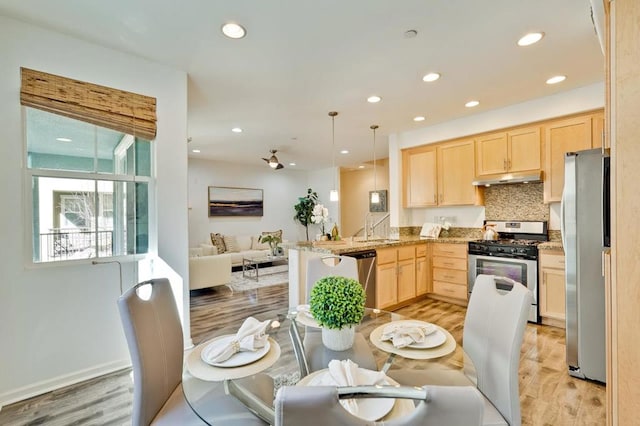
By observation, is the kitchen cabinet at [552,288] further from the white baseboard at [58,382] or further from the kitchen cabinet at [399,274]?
the white baseboard at [58,382]

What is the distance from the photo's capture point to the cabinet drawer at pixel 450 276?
3895 millimetres

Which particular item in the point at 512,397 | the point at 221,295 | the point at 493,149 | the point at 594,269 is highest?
the point at 493,149

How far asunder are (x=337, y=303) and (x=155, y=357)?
2.70ft

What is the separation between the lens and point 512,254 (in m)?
3.41

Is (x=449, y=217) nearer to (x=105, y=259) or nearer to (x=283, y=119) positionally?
(x=283, y=119)

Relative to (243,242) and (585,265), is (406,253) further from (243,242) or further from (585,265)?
(243,242)

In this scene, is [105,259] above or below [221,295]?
above

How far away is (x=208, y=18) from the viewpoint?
1.96 meters

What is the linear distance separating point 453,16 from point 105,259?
128 inches

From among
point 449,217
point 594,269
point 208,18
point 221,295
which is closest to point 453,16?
point 208,18

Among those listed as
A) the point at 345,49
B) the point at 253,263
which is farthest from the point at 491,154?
the point at 253,263

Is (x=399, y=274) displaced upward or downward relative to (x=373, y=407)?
downward

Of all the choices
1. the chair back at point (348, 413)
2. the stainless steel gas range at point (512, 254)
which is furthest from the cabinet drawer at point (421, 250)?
the chair back at point (348, 413)

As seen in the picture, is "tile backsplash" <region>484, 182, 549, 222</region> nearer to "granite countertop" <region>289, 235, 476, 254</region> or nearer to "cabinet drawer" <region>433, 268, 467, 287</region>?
"granite countertop" <region>289, 235, 476, 254</region>
